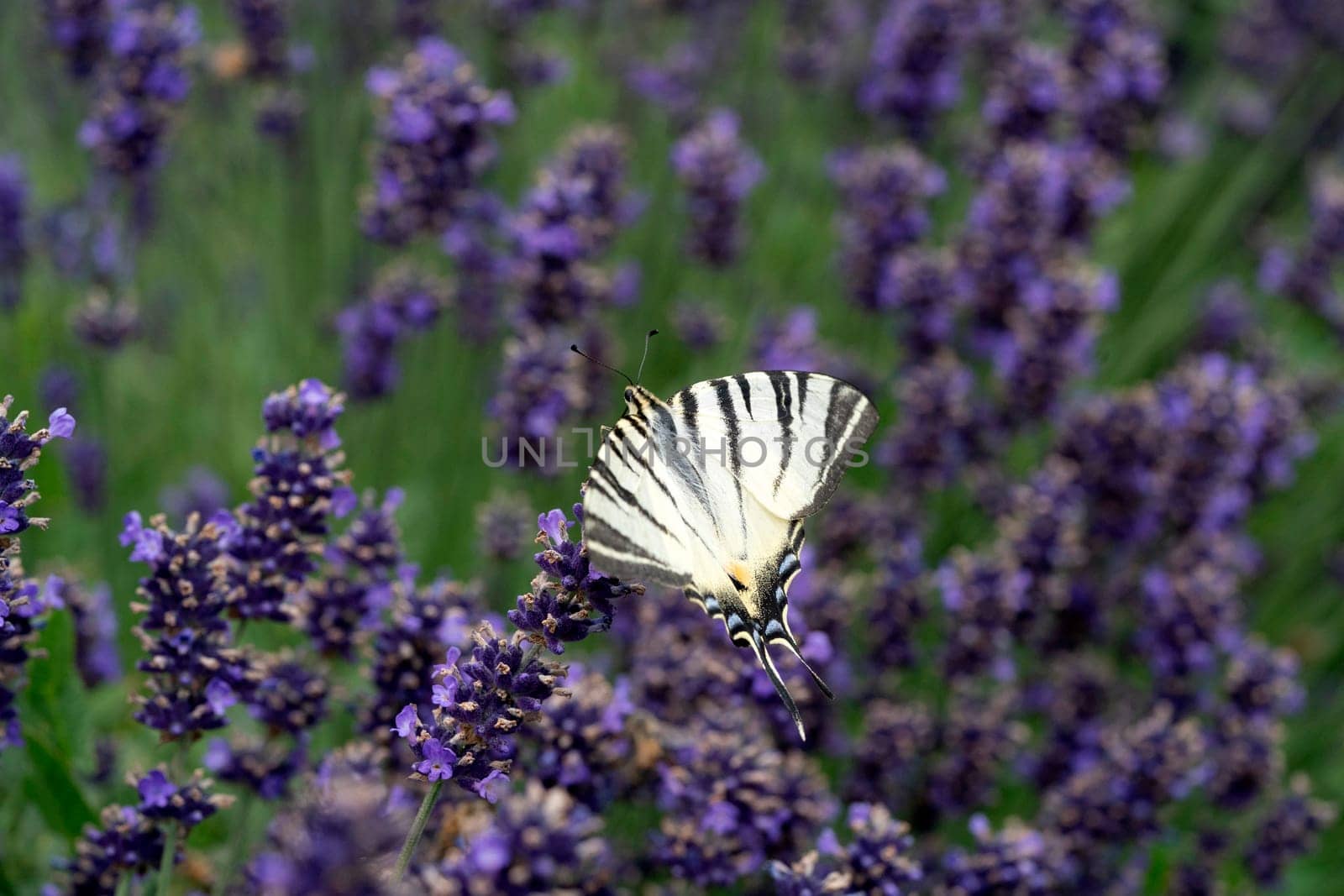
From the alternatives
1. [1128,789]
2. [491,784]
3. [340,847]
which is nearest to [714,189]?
[1128,789]

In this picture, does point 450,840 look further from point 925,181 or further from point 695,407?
point 925,181

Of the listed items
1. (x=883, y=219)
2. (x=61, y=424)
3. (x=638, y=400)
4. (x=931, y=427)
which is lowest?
(x=61, y=424)

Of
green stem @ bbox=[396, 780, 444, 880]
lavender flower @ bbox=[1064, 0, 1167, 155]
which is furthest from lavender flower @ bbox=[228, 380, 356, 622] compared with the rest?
lavender flower @ bbox=[1064, 0, 1167, 155]

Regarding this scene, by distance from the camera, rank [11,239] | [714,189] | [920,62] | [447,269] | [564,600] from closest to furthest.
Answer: [564,600], [11,239], [714,189], [920,62], [447,269]

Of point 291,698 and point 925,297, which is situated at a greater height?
point 925,297

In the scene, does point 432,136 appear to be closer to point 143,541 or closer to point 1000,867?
point 143,541

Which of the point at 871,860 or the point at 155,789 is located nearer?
the point at 155,789

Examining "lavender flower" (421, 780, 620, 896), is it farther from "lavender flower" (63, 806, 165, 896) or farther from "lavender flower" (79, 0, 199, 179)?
"lavender flower" (79, 0, 199, 179)

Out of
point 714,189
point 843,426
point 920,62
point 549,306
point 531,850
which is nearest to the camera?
point 531,850
